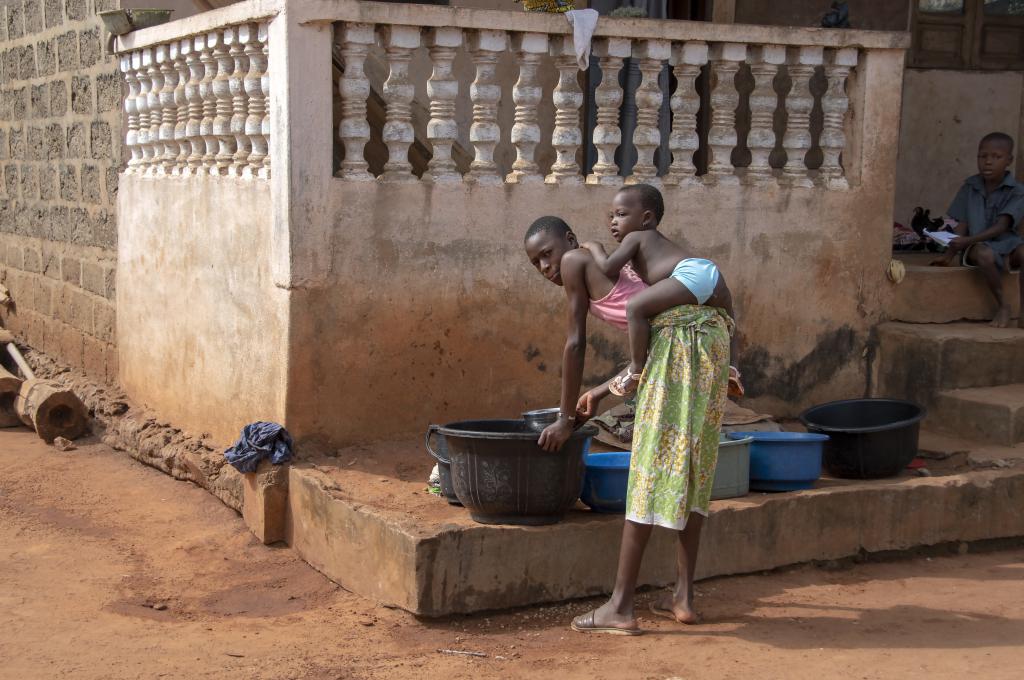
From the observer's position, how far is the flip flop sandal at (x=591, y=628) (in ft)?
15.8

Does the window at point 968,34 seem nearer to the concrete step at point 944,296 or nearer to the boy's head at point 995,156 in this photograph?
the boy's head at point 995,156

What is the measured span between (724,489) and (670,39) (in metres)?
2.32

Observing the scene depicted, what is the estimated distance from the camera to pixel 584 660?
182 inches

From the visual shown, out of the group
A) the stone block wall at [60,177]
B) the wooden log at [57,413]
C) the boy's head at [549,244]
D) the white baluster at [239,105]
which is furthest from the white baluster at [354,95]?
the wooden log at [57,413]

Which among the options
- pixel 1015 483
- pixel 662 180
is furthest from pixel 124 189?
pixel 1015 483

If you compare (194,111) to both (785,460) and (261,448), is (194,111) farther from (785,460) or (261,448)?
(785,460)

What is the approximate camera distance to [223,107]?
6.44m

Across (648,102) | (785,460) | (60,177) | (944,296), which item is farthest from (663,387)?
(60,177)

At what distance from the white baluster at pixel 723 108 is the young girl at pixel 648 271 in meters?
1.77

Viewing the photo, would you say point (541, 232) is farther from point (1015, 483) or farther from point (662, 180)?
point (1015, 483)

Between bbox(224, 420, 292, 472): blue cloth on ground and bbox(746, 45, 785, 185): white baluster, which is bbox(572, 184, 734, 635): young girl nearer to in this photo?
bbox(224, 420, 292, 472): blue cloth on ground

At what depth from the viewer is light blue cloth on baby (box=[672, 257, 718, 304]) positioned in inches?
183

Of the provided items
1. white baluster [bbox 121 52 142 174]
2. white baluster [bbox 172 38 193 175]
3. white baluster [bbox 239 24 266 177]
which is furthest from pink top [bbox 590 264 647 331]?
white baluster [bbox 121 52 142 174]

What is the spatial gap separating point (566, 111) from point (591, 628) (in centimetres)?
263
